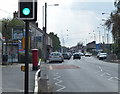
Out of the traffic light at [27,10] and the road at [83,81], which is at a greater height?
the traffic light at [27,10]

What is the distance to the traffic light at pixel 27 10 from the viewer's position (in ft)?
32.0

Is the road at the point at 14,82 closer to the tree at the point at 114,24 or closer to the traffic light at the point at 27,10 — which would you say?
the traffic light at the point at 27,10

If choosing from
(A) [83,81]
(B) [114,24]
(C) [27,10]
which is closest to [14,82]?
(A) [83,81]

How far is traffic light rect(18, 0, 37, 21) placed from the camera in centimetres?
976

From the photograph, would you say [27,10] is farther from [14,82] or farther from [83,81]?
[83,81]

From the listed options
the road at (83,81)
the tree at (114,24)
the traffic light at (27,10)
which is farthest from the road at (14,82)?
the tree at (114,24)

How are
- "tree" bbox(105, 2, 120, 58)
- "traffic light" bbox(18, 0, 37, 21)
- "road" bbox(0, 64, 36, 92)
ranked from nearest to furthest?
"traffic light" bbox(18, 0, 37, 21), "road" bbox(0, 64, 36, 92), "tree" bbox(105, 2, 120, 58)

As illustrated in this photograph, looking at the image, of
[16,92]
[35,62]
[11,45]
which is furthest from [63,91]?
[11,45]

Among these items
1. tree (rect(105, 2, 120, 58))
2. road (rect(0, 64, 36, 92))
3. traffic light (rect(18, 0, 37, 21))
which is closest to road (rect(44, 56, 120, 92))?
road (rect(0, 64, 36, 92))

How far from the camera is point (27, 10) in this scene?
9.80 metres

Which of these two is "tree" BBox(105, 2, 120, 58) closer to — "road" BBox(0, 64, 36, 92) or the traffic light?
"road" BBox(0, 64, 36, 92)

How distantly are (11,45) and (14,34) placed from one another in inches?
285

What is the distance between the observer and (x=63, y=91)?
51.3 feet

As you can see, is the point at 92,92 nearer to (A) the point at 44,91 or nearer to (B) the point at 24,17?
(A) the point at 44,91
